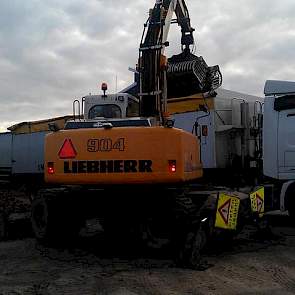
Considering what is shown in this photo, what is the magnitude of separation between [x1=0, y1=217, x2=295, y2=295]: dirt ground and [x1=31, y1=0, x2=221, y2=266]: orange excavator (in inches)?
16.2

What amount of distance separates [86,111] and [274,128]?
3.76 metres

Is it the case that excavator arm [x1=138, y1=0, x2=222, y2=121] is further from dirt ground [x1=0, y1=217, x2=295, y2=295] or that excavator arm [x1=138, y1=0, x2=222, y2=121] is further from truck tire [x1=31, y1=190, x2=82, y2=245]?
dirt ground [x1=0, y1=217, x2=295, y2=295]

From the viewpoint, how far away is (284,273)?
6770 mm

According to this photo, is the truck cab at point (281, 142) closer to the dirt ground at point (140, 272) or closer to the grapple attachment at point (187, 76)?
the dirt ground at point (140, 272)

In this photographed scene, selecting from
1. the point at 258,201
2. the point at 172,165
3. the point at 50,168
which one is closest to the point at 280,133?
the point at 258,201

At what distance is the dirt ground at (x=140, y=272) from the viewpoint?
19.7 ft

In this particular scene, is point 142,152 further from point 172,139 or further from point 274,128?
point 274,128

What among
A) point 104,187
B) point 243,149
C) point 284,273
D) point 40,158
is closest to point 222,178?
point 243,149

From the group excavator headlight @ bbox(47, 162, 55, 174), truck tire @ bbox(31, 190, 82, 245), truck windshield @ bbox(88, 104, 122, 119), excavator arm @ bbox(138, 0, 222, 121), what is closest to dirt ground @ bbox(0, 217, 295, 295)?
truck tire @ bbox(31, 190, 82, 245)

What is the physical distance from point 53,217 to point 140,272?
251 cm

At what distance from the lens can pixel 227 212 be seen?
311 inches

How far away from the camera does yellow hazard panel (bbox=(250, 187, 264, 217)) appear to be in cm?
894

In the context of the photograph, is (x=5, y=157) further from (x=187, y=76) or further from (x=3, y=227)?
(x=3, y=227)

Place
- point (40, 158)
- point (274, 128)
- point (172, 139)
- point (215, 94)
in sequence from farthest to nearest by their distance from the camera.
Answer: point (40, 158), point (215, 94), point (274, 128), point (172, 139)
